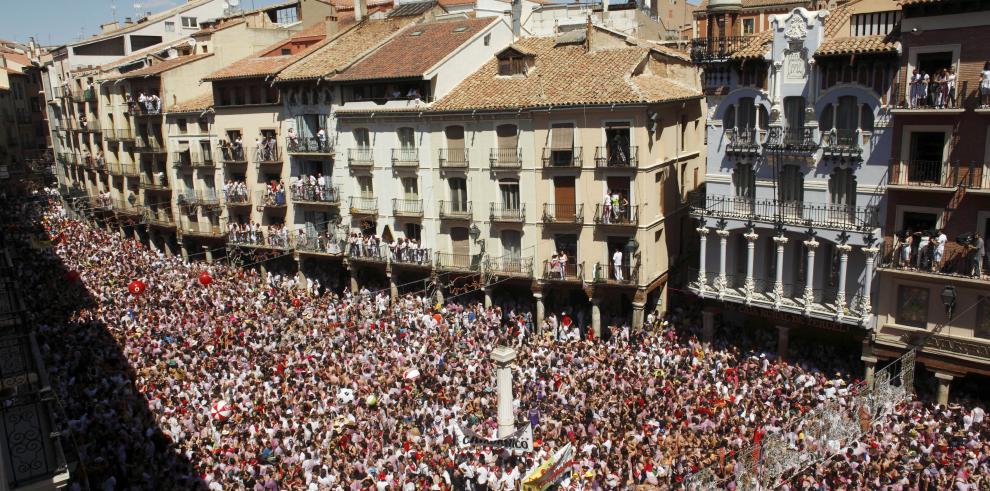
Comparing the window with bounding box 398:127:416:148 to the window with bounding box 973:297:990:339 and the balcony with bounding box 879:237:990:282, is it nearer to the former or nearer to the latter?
the balcony with bounding box 879:237:990:282

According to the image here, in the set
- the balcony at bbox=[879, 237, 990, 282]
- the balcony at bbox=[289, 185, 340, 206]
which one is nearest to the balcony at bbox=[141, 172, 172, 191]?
the balcony at bbox=[289, 185, 340, 206]

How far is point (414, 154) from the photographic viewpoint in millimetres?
39500

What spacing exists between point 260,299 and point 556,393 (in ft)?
69.1

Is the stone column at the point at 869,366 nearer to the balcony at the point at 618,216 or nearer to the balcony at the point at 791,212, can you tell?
the balcony at the point at 791,212

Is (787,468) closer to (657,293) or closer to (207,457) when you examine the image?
(657,293)

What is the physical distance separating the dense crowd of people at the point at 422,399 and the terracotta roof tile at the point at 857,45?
11.9 m

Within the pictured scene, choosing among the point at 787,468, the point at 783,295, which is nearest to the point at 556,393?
the point at 787,468

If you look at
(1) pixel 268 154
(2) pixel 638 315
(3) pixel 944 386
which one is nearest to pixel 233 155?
(1) pixel 268 154

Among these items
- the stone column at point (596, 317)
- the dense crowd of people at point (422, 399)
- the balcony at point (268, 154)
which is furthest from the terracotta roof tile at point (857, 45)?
the balcony at point (268, 154)

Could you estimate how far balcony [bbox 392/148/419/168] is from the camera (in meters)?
39.4

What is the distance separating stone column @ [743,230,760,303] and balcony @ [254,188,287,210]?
1098 inches

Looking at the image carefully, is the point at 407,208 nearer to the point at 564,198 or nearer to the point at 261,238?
the point at 564,198

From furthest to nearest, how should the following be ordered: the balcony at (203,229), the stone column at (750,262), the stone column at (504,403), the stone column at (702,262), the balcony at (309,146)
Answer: the balcony at (203,229) < the balcony at (309,146) < the stone column at (702,262) < the stone column at (750,262) < the stone column at (504,403)

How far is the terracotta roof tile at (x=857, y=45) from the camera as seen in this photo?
87.7ft
